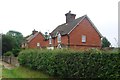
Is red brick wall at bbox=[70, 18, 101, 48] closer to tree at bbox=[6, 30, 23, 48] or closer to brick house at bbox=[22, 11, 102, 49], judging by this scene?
brick house at bbox=[22, 11, 102, 49]

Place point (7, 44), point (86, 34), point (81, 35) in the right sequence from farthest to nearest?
1. point (7, 44)
2. point (86, 34)
3. point (81, 35)

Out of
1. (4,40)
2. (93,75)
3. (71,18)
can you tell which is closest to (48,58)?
(93,75)

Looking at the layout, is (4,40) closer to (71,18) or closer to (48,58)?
(71,18)

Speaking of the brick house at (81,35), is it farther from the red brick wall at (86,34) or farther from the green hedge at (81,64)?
the green hedge at (81,64)

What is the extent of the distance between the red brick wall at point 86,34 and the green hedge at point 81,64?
22957mm

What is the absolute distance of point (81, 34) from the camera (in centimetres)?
4331

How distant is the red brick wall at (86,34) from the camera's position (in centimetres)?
4262

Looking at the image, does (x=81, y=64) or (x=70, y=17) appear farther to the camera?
(x=70, y=17)

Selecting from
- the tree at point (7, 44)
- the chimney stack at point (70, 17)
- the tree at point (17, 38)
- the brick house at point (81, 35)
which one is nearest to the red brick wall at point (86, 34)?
the brick house at point (81, 35)

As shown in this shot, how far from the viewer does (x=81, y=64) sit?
14.3m

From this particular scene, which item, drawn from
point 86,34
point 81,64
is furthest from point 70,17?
point 81,64

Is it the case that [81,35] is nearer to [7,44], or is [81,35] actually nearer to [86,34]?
[86,34]

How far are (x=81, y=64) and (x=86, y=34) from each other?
29.9 metres

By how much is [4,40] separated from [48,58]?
55677 millimetres
